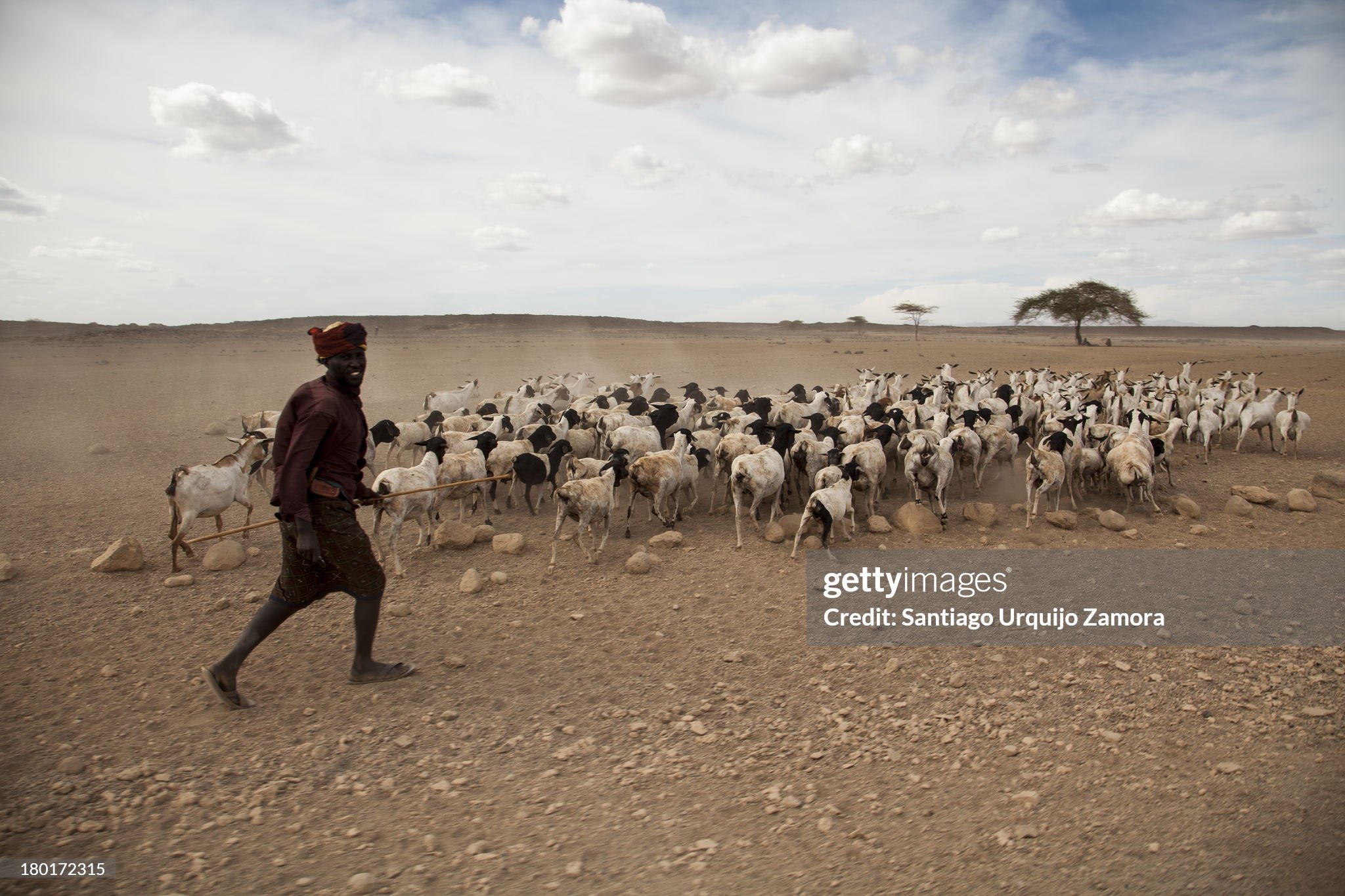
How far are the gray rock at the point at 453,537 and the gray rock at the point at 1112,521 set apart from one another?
Result: 723cm

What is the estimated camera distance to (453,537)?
784cm

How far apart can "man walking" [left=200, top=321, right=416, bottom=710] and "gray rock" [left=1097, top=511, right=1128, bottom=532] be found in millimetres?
7796

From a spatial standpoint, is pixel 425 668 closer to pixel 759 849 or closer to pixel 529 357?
pixel 759 849

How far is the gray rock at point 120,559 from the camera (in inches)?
272

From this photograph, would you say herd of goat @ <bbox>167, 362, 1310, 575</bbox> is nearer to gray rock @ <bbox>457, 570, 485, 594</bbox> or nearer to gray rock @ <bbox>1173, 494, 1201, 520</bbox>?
gray rock @ <bbox>1173, 494, 1201, 520</bbox>

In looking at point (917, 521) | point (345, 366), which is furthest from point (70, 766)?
point (917, 521)

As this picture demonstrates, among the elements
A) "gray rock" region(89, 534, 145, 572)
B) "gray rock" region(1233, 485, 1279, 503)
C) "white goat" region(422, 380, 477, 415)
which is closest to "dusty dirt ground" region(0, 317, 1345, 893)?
"gray rock" region(89, 534, 145, 572)

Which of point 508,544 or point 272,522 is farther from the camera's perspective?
point 508,544

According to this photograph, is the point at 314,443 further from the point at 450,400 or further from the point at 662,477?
the point at 450,400

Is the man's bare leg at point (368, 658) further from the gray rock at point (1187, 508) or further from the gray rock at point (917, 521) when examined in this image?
the gray rock at point (1187, 508)

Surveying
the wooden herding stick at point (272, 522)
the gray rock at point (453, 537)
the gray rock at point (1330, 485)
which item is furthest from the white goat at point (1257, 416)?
the gray rock at point (453, 537)

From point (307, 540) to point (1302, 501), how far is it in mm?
10883

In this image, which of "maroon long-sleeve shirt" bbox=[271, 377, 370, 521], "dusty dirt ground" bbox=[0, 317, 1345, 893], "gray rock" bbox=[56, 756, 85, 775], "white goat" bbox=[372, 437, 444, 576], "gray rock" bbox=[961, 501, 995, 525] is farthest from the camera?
"gray rock" bbox=[961, 501, 995, 525]

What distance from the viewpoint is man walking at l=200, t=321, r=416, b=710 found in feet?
14.0
